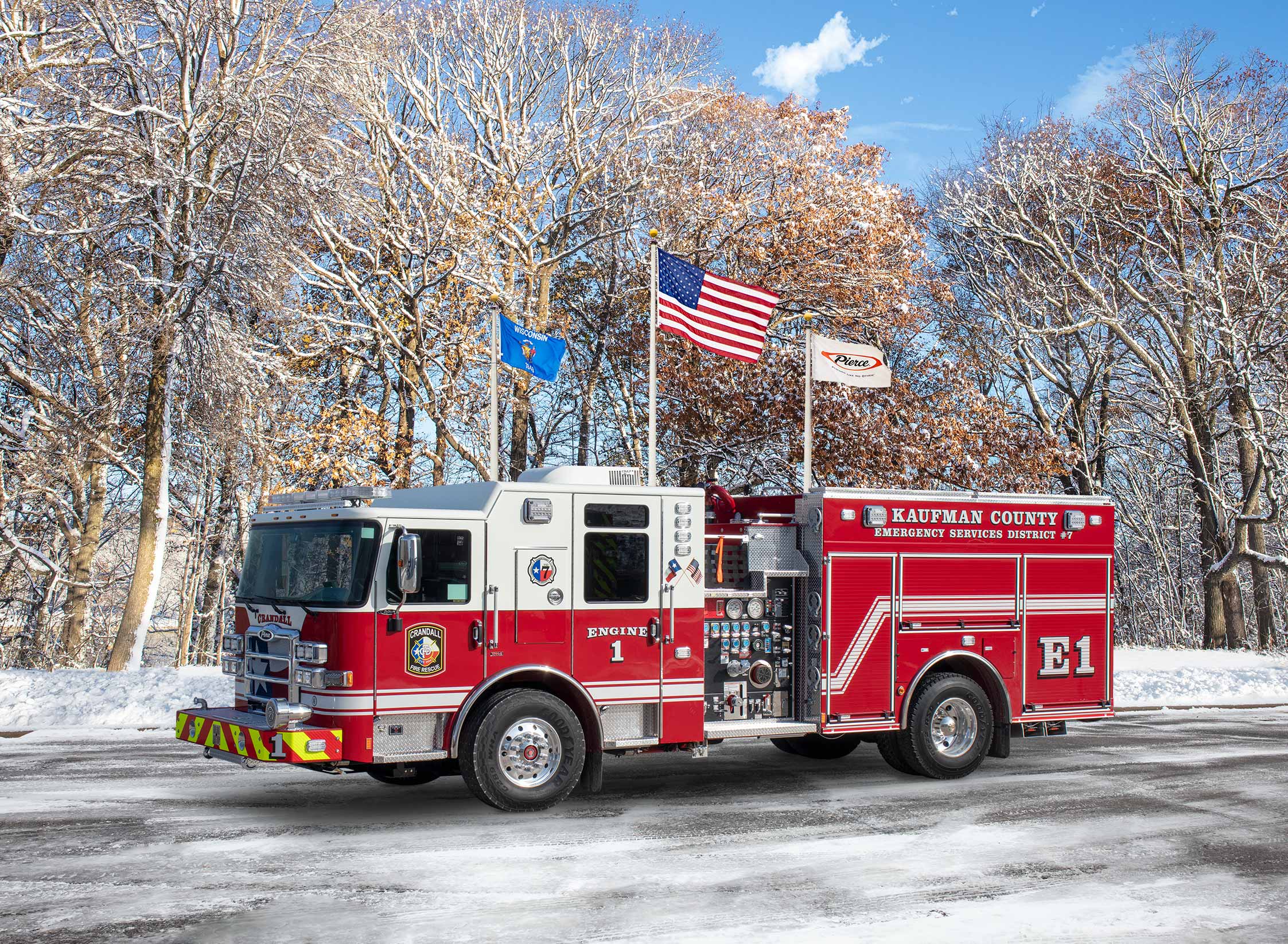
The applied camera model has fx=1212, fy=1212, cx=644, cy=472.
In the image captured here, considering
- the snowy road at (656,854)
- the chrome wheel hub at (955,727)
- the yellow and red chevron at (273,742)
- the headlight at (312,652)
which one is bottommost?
the snowy road at (656,854)

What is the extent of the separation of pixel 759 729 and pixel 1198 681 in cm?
1246

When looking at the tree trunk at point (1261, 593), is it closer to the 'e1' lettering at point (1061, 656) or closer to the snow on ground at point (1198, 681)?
the snow on ground at point (1198, 681)

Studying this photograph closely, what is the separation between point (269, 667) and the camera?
9.49 m

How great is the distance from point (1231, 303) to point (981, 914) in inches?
1057

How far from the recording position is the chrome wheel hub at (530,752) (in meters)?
9.43

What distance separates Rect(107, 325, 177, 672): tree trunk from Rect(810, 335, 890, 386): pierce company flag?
1113cm

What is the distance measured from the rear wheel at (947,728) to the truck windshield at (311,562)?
5.44 meters

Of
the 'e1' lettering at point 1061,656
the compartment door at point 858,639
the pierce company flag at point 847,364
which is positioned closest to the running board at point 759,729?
the compartment door at point 858,639

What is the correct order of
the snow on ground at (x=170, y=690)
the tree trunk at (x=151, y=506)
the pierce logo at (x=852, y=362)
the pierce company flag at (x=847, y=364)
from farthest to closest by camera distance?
the tree trunk at (x=151, y=506), the pierce logo at (x=852, y=362), the pierce company flag at (x=847, y=364), the snow on ground at (x=170, y=690)

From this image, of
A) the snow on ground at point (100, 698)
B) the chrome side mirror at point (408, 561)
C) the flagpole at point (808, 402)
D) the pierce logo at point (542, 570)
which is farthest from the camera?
the snow on ground at point (100, 698)

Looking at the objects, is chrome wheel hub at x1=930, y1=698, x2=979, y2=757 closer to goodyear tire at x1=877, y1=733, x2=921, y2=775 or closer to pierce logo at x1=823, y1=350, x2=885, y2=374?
goodyear tire at x1=877, y1=733, x2=921, y2=775

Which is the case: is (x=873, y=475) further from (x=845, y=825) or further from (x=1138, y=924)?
(x=1138, y=924)

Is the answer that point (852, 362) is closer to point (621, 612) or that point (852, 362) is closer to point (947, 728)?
point (947, 728)

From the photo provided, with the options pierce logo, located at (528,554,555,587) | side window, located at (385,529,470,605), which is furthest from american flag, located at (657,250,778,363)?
side window, located at (385,529,470,605)
